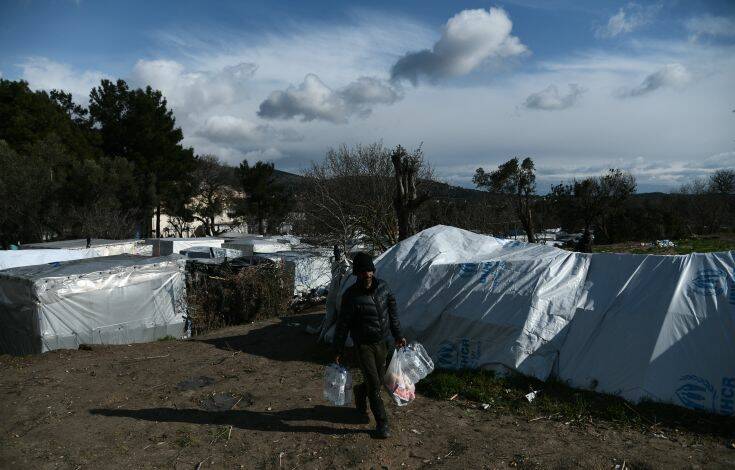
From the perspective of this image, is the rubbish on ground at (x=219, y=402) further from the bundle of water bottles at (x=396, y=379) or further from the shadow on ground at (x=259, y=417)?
the bundle of water bottles at (x=396, y=379)

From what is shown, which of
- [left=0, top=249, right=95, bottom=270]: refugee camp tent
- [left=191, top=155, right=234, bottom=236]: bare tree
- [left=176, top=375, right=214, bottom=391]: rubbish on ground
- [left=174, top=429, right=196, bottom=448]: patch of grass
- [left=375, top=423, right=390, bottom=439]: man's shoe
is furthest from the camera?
[left=191, top=155, right=234, bottom=236]: bare tree

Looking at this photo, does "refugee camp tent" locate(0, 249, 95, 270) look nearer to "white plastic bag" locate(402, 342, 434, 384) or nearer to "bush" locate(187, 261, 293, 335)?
"bush" locate(187, 261, 293, 335)

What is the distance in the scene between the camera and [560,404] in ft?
15.5

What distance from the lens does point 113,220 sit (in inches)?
974

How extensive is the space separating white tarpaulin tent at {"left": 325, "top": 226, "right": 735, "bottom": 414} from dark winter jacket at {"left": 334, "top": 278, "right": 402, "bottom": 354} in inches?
73.1

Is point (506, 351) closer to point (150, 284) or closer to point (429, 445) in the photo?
point (429, 445)

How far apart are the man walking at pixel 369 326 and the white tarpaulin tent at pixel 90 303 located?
6.79 meters

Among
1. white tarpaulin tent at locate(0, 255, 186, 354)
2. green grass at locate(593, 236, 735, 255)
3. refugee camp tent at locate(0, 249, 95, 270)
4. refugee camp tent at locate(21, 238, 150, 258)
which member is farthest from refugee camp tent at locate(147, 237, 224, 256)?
green grass at locate(593, 236, 735, 255)

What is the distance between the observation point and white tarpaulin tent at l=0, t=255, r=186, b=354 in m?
8.62

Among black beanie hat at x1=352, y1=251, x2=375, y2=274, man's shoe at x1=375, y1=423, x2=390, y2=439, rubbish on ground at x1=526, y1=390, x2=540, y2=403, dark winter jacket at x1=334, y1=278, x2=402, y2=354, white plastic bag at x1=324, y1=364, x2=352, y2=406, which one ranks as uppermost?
black beanie hat at x1=352, y1=251, x2=375, y2=274

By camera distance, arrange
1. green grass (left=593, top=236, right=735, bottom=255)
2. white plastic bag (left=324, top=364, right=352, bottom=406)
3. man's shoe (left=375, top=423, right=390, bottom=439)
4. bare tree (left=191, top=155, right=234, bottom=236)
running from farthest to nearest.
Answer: bare tree (left=191, top=155, right=234, bottom=236) → green grass (left=593, top=236, right=735, bottom=255) → white plastic bag (left=324, top=364, right=352, bottom=406) → man's shoe (left=375, top=423, right=390, bottom=439)

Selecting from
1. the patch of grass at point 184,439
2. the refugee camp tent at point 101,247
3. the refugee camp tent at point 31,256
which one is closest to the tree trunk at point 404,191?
the patch of grass at point 184,439

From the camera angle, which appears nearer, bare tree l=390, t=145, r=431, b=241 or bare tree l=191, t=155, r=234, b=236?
bare tree l=390, t=145, r=431, b=241

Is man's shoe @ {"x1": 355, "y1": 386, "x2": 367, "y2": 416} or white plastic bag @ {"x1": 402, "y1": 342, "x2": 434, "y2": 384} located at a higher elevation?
white plastic bag @ {"x1": 402, "y1": 342, "x2": 434, "y2": 384}
